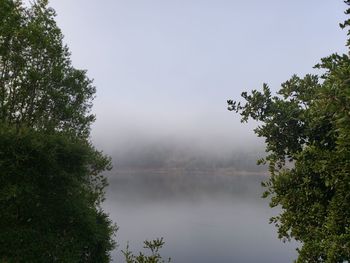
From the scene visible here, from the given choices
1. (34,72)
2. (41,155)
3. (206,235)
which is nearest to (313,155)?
(41,155)

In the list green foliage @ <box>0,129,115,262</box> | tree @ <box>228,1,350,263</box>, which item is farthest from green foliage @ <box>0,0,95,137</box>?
tree @ <box>228,1,350,263</box>

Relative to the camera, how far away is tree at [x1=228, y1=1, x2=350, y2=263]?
401 inches

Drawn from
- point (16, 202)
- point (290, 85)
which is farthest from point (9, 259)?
point (290, 85)

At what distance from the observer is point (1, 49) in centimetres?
2544

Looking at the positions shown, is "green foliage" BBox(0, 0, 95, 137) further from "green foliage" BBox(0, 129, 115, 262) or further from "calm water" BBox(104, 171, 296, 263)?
"calm water" BBox(104, 171, 296, 263)

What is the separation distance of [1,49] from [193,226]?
12232 centimetres

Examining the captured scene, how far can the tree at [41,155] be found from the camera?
19.4 m

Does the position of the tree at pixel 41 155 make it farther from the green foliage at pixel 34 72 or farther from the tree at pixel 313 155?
the tree at pixel 313 155

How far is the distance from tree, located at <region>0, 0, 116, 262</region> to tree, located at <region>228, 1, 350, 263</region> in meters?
13.0

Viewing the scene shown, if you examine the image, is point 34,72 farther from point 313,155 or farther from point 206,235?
point 206,235

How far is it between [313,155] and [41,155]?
15943 millimetres

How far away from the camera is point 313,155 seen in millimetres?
12734

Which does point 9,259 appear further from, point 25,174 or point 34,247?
point 25,174

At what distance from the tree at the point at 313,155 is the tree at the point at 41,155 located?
13.0 metres
